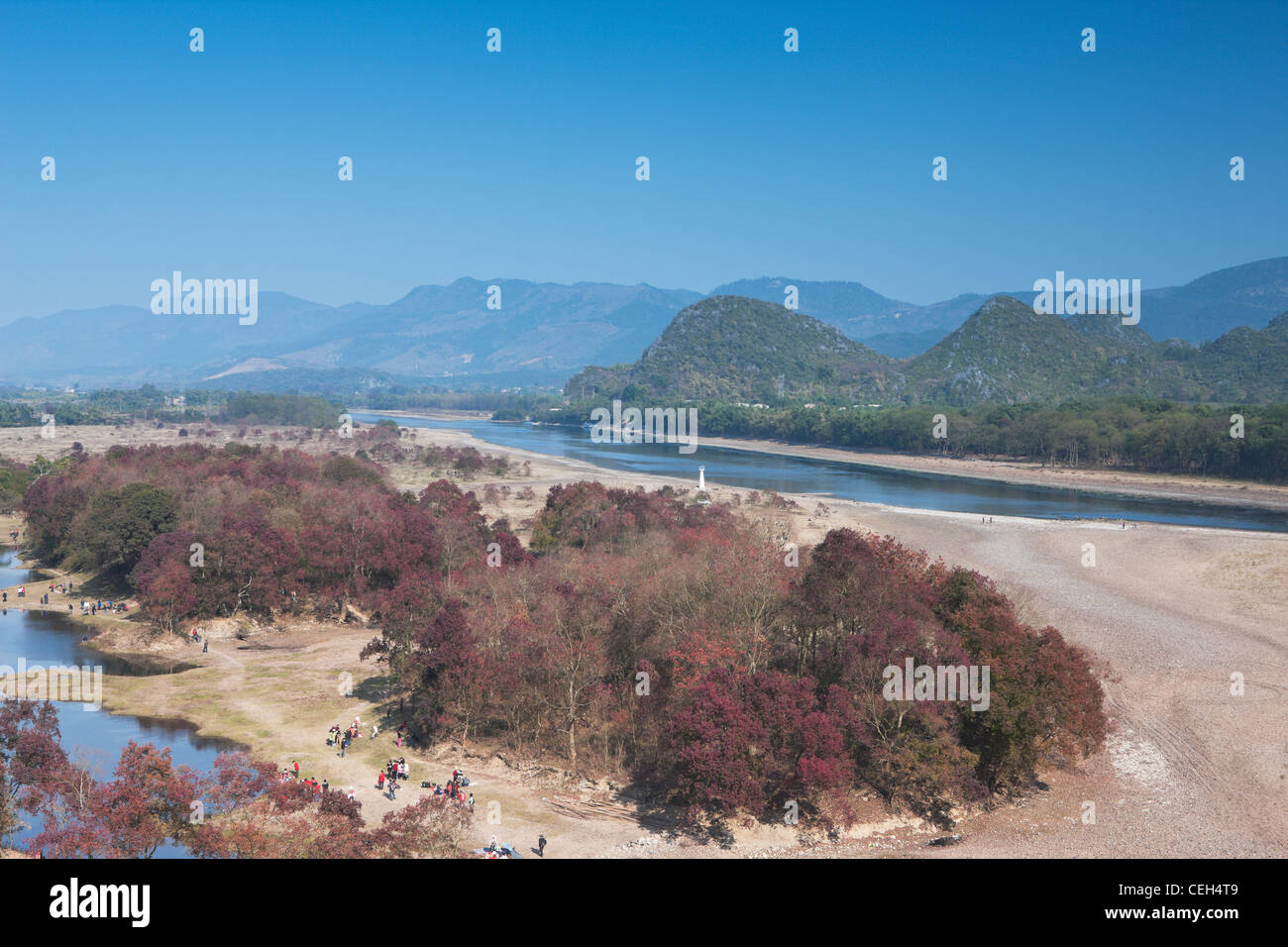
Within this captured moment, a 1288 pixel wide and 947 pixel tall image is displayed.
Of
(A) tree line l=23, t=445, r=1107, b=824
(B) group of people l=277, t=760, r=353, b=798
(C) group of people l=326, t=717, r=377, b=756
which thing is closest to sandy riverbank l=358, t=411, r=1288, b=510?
(A) tree line l=23, t=445, r=1107, b=824

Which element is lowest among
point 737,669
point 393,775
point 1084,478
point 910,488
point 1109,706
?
point 393,775

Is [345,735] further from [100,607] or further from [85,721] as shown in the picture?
[100,607]

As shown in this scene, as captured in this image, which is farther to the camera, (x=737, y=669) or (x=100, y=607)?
(x=100, y=607)

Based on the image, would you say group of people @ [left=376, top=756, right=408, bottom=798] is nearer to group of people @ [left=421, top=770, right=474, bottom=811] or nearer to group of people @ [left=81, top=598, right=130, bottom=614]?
group of people @ [left=421, top=770, right=474, bottom=811]

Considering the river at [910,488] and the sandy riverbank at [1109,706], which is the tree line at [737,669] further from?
the river at [910,488]

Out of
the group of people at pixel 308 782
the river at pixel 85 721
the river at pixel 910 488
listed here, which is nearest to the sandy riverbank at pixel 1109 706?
the group of people at pixel 308 782

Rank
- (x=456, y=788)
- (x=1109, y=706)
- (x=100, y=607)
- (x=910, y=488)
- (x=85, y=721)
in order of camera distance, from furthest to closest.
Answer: (x=910, y=488)
(x=100, y=607)
(x=1109, y=706)
(x=85, y=721)
(x=456, y=788)

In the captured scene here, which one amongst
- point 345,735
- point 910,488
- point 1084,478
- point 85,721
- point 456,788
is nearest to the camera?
point 456,788

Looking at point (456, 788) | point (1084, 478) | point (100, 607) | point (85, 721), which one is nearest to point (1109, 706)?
point (456, 788)
